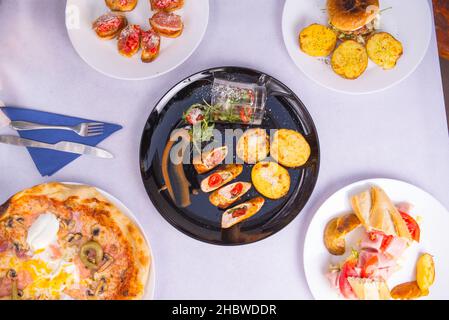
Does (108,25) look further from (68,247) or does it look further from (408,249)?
(408,249)

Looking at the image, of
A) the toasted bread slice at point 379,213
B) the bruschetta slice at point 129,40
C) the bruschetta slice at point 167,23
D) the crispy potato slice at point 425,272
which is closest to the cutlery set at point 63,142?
the bruschetta slice at point 129,40

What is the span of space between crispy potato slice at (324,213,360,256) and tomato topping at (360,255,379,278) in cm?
8

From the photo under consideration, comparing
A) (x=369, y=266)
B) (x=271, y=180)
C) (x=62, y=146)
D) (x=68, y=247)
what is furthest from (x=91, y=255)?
(x=369, y=266)

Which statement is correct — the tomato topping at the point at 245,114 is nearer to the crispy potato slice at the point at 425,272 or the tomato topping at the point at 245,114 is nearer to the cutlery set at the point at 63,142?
the cutlery set at the point at 63,142

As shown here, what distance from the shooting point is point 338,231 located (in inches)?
57.5

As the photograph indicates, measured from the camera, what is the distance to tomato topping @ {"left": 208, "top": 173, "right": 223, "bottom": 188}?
154 cm

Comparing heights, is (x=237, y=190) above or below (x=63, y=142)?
below

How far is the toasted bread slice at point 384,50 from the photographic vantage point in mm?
1536

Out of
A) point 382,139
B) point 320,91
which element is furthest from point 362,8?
point 382,139

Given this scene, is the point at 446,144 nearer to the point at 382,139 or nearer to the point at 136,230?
the point at 382,139

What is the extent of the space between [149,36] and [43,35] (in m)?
0.37

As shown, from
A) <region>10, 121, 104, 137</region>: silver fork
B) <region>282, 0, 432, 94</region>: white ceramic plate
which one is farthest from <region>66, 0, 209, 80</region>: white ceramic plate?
<region>282, 0, 432, 94</region>: white ceramic plate

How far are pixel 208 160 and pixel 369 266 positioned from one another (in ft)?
1.85

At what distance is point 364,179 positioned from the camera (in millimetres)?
1524
